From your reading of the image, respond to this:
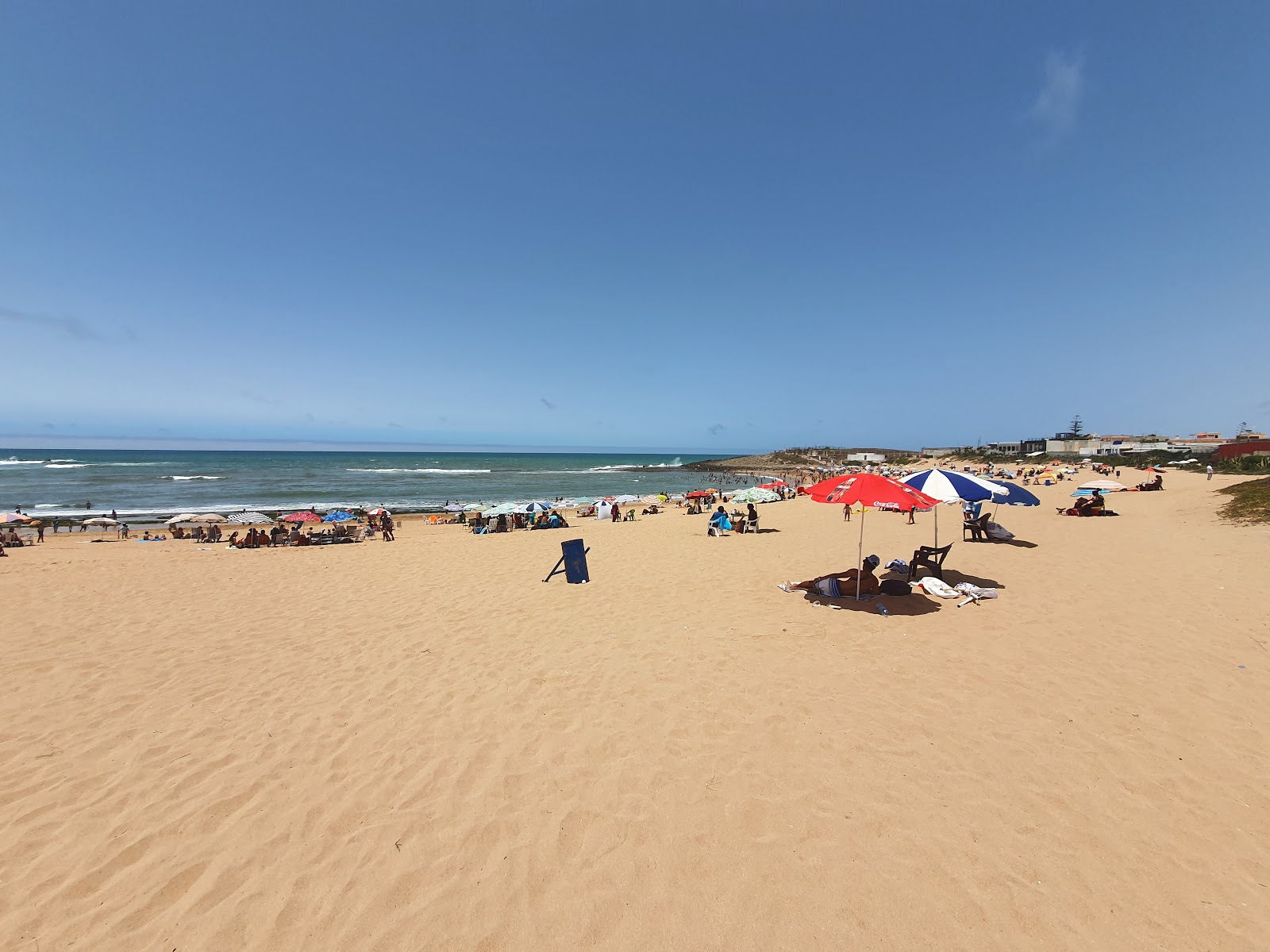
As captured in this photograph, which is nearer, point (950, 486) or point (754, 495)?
point (950, 486)

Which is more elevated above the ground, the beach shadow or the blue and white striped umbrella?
the blue and white striped umbrella

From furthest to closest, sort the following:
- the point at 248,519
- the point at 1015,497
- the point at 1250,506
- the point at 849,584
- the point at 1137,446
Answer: the point at 1137,446 < the point at 248,519 < the point at 1250,506 < the point at 1015,497 < the point at 849,584

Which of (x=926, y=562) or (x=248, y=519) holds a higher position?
(x=926, y=562)

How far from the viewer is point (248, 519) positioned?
74.5 feet

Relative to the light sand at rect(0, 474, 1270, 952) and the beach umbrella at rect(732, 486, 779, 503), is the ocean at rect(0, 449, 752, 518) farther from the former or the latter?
the light sand at rect(0, 474, 1270, 952)

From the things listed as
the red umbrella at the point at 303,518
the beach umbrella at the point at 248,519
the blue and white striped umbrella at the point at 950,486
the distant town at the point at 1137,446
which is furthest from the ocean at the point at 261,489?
the distant town at the point at 1137,446

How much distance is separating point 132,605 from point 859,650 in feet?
38.7

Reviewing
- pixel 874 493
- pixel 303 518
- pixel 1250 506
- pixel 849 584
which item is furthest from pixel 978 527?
pixel 303 518

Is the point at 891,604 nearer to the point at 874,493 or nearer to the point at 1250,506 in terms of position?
the point at 874,493

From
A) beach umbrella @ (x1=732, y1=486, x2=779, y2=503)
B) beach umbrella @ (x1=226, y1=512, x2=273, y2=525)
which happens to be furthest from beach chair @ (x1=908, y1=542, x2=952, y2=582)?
beach umbrella @ (x1=226, y1=512, x2=273, y2=525)

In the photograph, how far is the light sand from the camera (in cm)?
277

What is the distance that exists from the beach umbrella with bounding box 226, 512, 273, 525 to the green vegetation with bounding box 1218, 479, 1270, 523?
3529cm

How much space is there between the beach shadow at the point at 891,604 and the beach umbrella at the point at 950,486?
5.38 feet

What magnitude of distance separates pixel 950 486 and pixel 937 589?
169 centimetres
